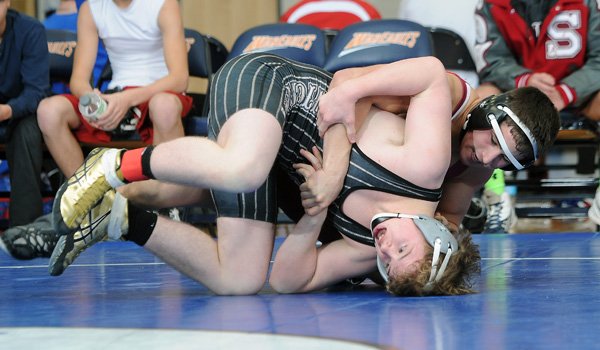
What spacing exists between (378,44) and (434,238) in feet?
9.33

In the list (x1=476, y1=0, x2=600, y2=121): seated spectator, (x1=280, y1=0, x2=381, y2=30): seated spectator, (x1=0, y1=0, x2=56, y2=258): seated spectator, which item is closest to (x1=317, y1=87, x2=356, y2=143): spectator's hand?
(x1=0, y1=0, x2=56, y2=258): seated spectator

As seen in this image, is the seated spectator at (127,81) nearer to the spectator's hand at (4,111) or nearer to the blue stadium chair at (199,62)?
the spectator's hand at (4,111)

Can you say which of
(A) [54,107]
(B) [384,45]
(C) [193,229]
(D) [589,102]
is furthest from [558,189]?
(C) [193,229]

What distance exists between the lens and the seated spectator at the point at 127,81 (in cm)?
493

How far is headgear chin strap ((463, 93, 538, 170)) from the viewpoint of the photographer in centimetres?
277

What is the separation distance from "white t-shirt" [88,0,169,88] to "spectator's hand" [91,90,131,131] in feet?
0.86

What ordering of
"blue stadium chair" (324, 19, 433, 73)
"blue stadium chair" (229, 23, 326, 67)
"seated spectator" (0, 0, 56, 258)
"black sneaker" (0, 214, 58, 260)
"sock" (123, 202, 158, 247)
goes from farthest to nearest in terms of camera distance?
"blue stadium chair" (229, 23, 326, 67) → "blue stadium chair" (324, 19, 433, 73) → "seated spectator" (0, 0, 56, 258) → "black sneaker" (0, 214, 58, 260) → "sock" (123, 202, 158, 247)

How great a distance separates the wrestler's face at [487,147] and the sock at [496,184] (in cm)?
225

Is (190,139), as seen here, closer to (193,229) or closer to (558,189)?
(193,229)

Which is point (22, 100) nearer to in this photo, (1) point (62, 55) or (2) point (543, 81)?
(1) point (62, 55)

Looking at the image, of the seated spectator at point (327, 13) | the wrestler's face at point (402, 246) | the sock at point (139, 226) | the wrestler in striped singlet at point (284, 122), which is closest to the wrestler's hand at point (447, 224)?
the wrestler in striped singlet at point (284, 122)

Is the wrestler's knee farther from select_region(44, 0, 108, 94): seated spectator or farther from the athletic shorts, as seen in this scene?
select_region(44, 0, 108, 94): seated spectator

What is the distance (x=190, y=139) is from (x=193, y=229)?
372 mm

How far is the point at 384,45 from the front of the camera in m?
5.34
